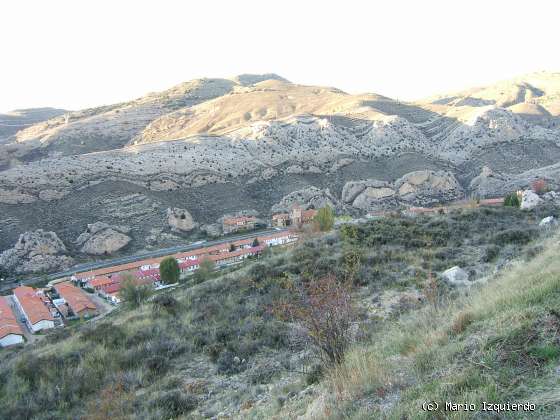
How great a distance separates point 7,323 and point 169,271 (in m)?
10.7

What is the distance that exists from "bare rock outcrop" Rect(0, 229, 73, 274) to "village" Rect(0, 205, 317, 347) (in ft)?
11.2

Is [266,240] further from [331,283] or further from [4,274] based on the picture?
[331,283]

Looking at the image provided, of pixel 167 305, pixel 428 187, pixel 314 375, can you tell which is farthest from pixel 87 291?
pixel 428 187

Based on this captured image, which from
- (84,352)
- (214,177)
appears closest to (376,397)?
(84,352)

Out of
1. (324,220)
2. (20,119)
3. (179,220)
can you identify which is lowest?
(179,220)

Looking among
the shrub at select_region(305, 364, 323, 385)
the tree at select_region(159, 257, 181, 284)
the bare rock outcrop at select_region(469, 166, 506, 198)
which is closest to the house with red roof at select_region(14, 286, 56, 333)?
the tree at select_region(159, 257, 181, 284)

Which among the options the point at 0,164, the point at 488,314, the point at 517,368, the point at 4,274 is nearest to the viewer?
the point at 517,368

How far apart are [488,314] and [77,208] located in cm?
4612

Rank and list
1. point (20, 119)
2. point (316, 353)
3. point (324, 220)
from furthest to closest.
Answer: point (20, 119) < point (324, 220) < point (316, 353)

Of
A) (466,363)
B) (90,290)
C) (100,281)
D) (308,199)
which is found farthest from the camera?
(308,199)

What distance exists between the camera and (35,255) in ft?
124

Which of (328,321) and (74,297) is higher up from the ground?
(328,321)

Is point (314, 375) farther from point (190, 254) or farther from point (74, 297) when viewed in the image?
point (190, 254)

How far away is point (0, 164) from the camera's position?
69.7m
